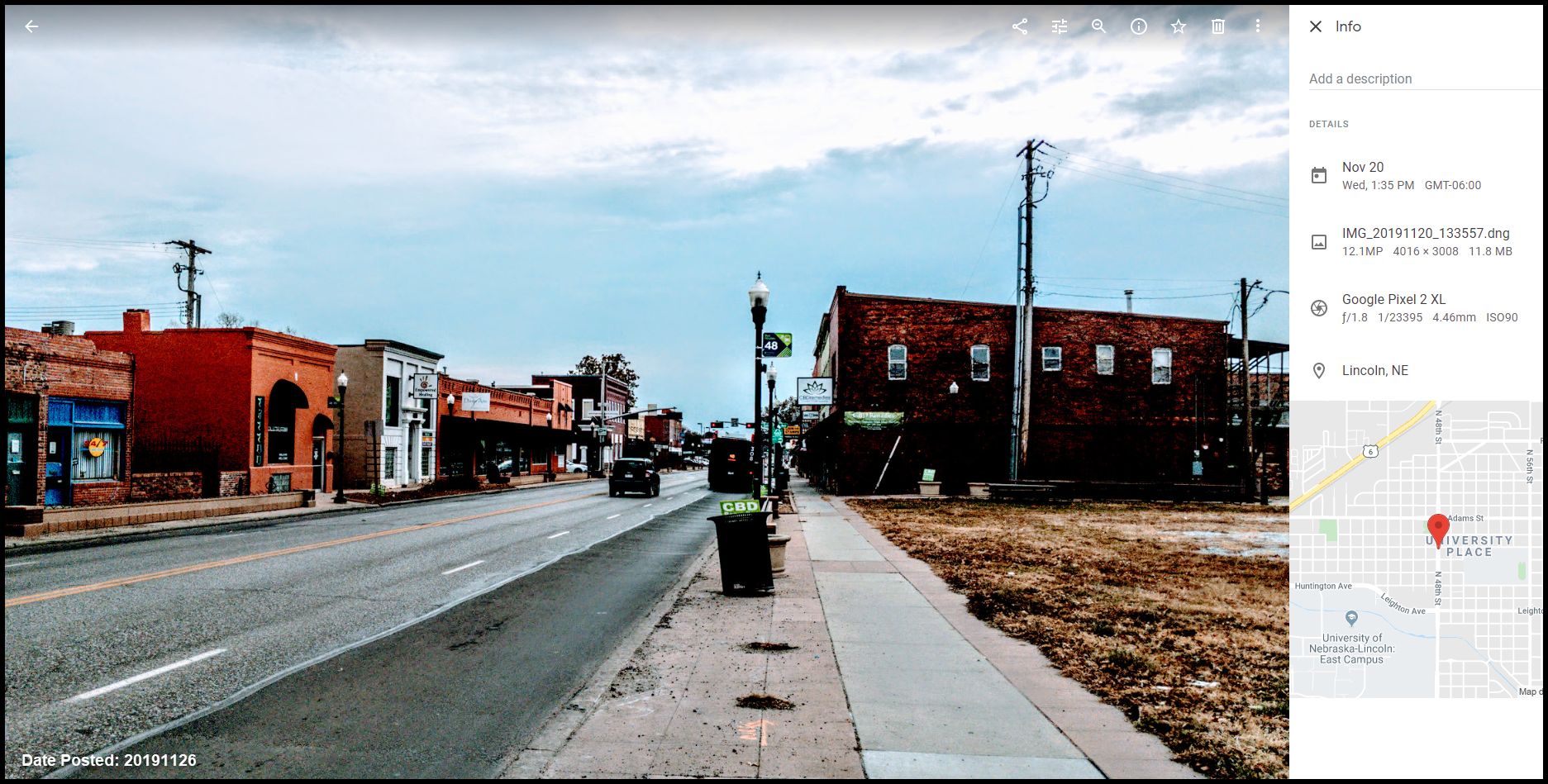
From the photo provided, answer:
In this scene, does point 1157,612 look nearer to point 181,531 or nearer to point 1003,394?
point 181,531

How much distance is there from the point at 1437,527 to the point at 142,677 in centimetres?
885

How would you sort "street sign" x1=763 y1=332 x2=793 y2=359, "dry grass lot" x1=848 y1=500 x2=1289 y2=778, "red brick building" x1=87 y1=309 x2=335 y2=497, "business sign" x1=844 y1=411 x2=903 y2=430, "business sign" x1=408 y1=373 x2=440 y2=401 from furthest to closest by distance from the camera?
1. "business sign" x1=408 y1=373 x2=440 y2=401
2. "business sign" x1=844 y1=411 x2=903 y2=430
3. "red brick building" x1=87 y1=309 x2=335 y2=497
4. "street sign" x1=763 y1=332 x2=793 y2=359
5. "dry grass lot" x1=848 y1=500 x2=1289 y2=778

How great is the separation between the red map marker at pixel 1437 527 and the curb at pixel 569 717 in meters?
5.17

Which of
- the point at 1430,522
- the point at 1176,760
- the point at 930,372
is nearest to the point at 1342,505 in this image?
the point at 1430,522

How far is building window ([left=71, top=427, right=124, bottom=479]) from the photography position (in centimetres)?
2628

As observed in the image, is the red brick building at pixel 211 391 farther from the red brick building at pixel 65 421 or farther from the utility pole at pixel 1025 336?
the utility pole at pixel 1025 336

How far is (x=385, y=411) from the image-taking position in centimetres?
4759

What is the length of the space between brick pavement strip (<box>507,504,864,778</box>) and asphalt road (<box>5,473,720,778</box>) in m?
0.45

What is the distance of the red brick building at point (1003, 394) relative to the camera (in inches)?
1660

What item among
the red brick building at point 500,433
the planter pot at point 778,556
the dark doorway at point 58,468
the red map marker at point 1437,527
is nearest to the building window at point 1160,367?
the planter pot at point 778,556

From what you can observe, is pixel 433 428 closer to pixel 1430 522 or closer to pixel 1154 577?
pixel 1154 577

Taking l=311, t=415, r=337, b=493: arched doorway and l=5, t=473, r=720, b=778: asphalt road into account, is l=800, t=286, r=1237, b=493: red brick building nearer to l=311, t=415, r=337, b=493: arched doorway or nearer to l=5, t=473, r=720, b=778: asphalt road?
l=311, t=415, r=337, b=493: arched doorway

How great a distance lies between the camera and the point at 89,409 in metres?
26.8

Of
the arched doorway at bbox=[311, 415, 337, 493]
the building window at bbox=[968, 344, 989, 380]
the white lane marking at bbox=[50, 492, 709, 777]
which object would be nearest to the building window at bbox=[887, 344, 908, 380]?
the building window at bbox=[968, 344, 989, 380]
